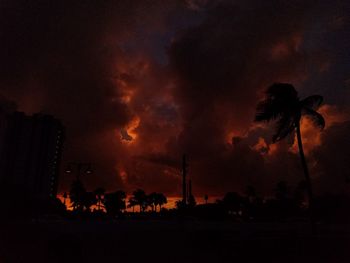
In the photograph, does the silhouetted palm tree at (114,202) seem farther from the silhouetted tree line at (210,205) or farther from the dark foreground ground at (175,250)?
the dark foreground ground at (175,250)

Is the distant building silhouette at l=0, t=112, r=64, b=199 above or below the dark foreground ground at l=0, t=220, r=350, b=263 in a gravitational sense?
above

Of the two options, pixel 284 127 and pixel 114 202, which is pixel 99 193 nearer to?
pixel 114 202

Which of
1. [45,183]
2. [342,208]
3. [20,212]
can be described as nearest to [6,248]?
[20,212]

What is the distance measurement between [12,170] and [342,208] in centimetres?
10186

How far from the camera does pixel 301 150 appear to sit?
20750 millimetres

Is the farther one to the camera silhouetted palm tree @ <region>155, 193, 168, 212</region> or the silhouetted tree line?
silhouetted palm tree @ <region>155, 193, 168, 212</region>

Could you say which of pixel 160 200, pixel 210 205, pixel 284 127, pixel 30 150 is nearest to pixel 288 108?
pixel 284 127

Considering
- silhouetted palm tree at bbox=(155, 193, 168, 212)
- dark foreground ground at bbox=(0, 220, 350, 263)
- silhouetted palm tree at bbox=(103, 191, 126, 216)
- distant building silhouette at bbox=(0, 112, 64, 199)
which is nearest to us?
dark foreground ground at bbox=(0, 220, 350, 263)

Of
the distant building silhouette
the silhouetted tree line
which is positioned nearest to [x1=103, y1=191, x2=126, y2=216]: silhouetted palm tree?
the silhouetted tree line

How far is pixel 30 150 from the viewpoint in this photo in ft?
368

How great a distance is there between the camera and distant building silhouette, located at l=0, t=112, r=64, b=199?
10956 cm

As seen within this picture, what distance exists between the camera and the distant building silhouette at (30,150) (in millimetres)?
109562

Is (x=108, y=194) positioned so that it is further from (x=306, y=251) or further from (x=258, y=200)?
(x=306, y=251)

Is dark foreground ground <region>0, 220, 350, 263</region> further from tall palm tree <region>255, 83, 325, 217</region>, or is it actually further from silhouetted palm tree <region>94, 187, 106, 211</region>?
silhouetted palm tree <region>94, 187, 106, 211</region>
